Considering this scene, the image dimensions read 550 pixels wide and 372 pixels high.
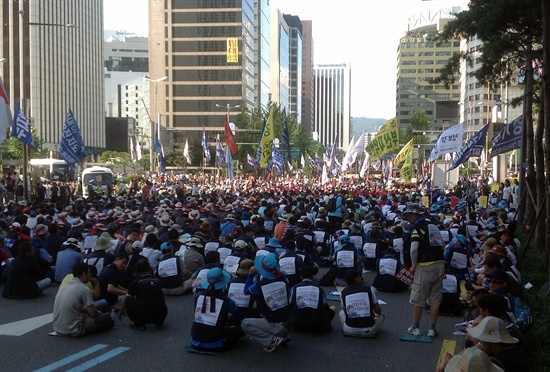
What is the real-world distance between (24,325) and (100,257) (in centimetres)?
197

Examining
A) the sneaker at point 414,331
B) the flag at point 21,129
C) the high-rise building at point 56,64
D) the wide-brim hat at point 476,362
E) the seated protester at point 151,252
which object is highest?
the high-rise building at point 56,64

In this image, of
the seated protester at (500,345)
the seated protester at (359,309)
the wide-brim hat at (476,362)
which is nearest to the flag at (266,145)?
the seated protester at (359,309)

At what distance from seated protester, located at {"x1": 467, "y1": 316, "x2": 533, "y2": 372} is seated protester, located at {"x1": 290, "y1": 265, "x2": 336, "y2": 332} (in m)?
4.29

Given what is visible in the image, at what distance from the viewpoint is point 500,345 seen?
15.7 feet

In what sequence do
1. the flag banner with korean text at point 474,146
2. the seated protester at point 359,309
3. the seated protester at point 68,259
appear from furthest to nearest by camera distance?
the flag banner with korean text at point 474,146
the seated protester at point 68,259
the seated protester at point 359,309

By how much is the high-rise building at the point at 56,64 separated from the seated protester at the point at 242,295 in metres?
64.2

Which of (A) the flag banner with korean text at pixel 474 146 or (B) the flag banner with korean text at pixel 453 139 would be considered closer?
(A) the flag banner with korean text at pixel 474 146

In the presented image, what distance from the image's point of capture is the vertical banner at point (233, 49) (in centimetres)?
10494

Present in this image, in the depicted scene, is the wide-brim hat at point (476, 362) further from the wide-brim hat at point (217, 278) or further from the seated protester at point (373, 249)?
the seated protester at point (373, 249)

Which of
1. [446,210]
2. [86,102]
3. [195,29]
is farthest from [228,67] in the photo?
[446,210]

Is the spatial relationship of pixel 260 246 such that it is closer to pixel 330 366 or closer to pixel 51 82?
pixel 330 366

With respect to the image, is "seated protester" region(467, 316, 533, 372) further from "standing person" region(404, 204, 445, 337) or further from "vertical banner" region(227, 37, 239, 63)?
"vertical banner" region(227, 37, 239, 63)

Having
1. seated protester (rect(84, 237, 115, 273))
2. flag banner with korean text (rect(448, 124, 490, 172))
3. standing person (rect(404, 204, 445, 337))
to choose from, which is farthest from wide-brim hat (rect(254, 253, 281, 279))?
flag banner with korean text (rect(448, 124, 490, 172))

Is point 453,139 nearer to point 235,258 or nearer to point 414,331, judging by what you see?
point 235,258
